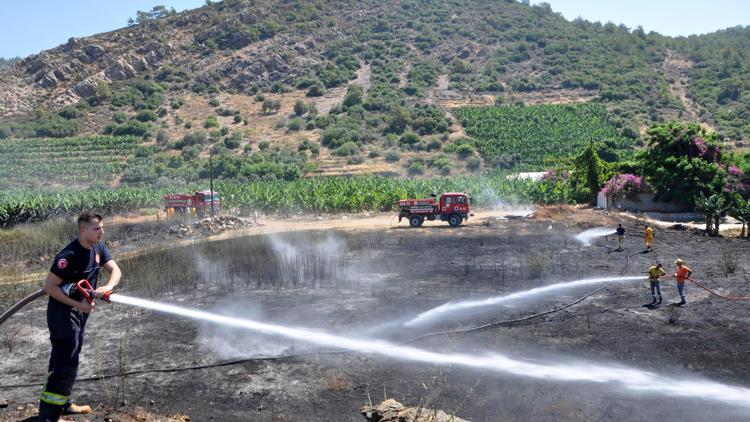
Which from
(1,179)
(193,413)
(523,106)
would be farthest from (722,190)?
(1,179)

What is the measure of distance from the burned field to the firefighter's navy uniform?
43.5 inches

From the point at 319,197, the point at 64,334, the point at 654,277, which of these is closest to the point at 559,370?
the point at 654,277

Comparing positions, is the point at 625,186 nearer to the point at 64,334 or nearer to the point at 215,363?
the point at 215,363

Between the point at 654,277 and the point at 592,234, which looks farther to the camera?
the point at 592,234

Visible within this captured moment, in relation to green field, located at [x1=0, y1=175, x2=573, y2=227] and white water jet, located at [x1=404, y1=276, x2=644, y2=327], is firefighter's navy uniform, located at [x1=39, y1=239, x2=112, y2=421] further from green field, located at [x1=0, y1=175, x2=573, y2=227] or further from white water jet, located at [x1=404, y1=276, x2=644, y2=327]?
green field, located at [x1=0, y1=175, x2=573, y2=227]

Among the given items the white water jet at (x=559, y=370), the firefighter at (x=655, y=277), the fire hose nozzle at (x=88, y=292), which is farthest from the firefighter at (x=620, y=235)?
the fire hose nozzle at (x=88, y=292)

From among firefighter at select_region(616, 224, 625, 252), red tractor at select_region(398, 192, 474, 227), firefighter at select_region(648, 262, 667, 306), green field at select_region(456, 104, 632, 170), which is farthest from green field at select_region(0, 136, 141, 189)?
firefighter at select_region(648, 262, 667, 306)

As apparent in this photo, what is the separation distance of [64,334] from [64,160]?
70477mm

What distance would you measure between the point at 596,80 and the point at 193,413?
98.8 m

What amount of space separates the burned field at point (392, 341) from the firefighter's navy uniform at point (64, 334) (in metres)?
1.11

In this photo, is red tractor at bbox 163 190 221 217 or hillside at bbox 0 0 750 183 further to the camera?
hillside at bbox 0 0 750 183

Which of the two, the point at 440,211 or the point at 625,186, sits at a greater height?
the point at 625,186

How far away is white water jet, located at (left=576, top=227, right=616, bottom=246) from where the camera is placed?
1046 inches

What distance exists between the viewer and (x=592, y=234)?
28688mm
